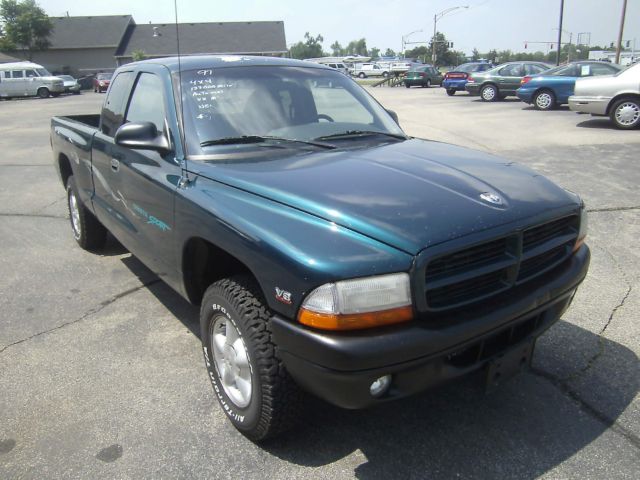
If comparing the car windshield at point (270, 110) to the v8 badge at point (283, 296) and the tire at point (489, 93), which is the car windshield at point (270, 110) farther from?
the tire at point (489, 93)

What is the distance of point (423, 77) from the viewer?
111ft

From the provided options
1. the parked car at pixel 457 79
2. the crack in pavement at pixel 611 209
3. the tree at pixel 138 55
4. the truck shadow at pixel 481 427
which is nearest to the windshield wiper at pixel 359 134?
the truck shadow at pixel 481 427

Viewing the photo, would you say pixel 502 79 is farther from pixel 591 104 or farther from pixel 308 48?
pixel 308 48

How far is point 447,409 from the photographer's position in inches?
110

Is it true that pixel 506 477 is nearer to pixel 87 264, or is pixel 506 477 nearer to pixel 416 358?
pixel 416 358

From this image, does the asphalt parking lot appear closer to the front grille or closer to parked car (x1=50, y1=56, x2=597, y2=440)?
parked car (x1=50, y1=56, x2=597, y2=440)

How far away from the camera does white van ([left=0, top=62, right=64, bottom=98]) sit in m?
33.3

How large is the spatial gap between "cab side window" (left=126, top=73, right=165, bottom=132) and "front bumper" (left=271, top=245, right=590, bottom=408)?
6.17ft

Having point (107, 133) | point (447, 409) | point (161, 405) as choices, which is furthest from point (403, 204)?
point (107, 133)

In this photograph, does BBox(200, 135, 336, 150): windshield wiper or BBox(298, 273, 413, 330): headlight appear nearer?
BBox(298, 273, 413, 330): headlight

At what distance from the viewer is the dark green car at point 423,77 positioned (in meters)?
33.8

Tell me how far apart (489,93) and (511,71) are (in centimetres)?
115

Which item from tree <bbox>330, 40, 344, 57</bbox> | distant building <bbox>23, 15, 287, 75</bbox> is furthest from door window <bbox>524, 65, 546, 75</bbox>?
tree <bbox>330, 40, 344, 57</bbox>

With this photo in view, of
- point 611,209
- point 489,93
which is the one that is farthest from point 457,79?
point 611,209
